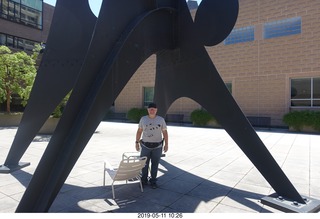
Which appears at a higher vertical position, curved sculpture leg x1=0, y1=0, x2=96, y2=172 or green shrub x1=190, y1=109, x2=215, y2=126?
curved sculpture leg x1=0, y1=0, x2=96, y2=172

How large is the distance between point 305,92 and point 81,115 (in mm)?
18452

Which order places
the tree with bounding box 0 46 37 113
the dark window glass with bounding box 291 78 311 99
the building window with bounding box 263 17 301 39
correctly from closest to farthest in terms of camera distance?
the tree with bounding box 0 46 37 113 → the dark window glass with bounding box 291 78 311 99 → the building window with bounding box 263 17 301 39

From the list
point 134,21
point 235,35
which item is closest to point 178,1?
point 134,21

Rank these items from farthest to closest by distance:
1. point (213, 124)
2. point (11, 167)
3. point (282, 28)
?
1. point (213, 124)
2. point (282, 28)
3. point (11, 167)

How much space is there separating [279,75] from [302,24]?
378cm

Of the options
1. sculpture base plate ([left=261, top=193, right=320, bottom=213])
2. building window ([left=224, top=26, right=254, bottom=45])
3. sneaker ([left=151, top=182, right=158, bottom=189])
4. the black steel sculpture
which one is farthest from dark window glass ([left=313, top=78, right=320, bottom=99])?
sneaker ([left=151, top=182, right=158, bottom=189])

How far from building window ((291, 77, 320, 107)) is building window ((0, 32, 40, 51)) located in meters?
27.1

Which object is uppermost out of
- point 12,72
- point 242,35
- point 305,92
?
point 242,35

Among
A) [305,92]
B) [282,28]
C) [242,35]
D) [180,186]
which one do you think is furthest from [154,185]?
[242,35]

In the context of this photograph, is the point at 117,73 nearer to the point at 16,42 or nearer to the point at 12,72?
the point at 12,72

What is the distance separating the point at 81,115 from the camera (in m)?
3.73

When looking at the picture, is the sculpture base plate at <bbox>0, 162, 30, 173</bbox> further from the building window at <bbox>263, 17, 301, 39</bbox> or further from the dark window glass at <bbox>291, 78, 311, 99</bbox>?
the building window at <bbox>263, 17, 301, 39</bbox>

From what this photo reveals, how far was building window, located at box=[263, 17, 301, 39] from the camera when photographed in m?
18.2

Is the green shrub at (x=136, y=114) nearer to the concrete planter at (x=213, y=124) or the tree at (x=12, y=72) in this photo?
the concrete planter at (x=213, y=124)
